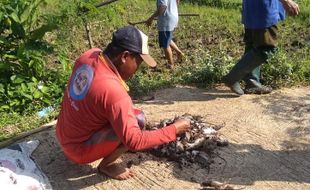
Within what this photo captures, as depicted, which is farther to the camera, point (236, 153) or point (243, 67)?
point (243, 67)

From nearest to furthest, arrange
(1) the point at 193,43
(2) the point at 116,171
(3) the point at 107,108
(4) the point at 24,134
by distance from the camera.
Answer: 1. (3) the point at 107,108
2. (2) the point at 116,171
3. (4) the point at 24,134
4. (1) the point at 193,43

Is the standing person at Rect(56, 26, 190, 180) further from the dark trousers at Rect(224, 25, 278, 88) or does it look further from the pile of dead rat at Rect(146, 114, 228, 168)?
the dark trousers at Rect(224, 25, 278, 88)

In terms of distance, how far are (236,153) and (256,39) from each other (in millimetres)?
1425

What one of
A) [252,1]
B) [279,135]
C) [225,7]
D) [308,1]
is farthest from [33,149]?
[308,1]

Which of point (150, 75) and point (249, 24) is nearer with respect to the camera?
point (249, 24)

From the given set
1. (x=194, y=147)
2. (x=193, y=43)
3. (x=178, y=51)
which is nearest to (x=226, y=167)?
(x=194, y=147)

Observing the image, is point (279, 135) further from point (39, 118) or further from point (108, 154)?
point (39, 118)

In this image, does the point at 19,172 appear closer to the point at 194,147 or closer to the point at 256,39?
the point at 194,147

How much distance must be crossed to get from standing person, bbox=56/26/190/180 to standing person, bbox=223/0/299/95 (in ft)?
5.82

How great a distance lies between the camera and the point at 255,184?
3.72m

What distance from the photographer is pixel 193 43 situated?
7.41m

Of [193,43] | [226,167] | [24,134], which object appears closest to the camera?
[226,167]

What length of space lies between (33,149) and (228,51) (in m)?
3.62

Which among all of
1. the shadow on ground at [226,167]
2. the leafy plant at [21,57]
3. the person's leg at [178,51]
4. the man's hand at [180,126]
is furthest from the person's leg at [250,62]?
the leafy plant at [21,57]
